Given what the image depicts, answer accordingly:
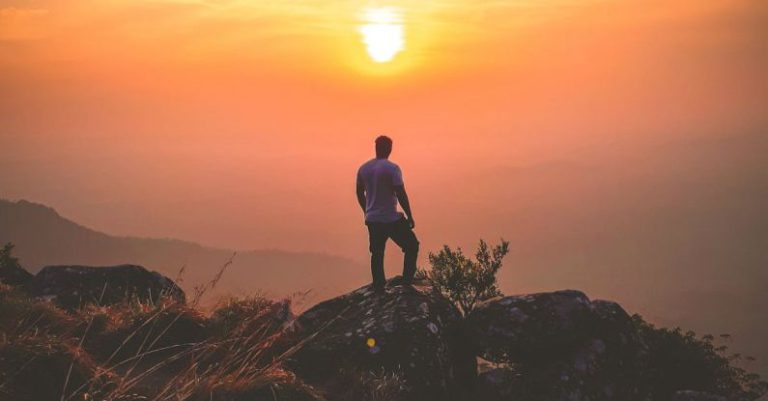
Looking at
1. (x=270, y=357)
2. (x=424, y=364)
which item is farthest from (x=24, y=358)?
(x=424, y=364)

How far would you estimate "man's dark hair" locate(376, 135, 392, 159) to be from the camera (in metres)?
13.9

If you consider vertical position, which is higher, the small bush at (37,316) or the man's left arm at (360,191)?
the man's left arm at (360,191)

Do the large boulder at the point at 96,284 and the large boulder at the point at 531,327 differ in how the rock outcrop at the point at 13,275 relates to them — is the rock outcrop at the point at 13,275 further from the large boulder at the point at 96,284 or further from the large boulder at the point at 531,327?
the large boulder at the point at 531,327

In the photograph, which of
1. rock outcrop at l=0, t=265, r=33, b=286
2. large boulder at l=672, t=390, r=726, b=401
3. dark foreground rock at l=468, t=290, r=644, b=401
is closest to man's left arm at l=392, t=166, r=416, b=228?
dark foreground rock at l=468, t=290, r=644, b=401

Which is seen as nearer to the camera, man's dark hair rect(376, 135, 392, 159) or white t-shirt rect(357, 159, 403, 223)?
white t-shirt rect(357, 159, 403, 223)

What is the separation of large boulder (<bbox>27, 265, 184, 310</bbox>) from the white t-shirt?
5170 millimetres

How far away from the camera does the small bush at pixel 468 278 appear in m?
18.2

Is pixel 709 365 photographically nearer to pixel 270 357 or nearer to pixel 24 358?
pixel 270 357

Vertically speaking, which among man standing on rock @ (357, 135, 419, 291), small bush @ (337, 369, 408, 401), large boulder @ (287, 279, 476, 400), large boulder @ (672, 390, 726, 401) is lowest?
large boulder @ (672, 390, 726, 401)

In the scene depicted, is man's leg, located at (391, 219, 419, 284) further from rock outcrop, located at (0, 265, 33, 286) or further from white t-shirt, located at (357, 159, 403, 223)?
rock outcrop, located at (0, 265, 33, 286)

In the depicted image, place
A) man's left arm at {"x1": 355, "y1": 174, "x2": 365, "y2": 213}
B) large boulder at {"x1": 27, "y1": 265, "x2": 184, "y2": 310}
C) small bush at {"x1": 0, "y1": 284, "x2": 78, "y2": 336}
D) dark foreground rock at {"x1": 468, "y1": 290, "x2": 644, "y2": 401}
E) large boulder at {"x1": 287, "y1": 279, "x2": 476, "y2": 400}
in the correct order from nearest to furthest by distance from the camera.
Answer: small bush at {"x1": 0, "y1": 284, "x2": 78, "y2": 336} < large boulder at {"x1": 287, "y1": 279, "x2": 476, "y2": 400} < dark foreground rock at {"x1": 468, "y1": 290, "x2": 644, "y2": 401} < man's left arm at {"x1": 355, "y1": 174, "x2": 365, "y2": 213} < large boulder at {"x1": 27, "y1": 265, "x2": 184, "y2": 310}

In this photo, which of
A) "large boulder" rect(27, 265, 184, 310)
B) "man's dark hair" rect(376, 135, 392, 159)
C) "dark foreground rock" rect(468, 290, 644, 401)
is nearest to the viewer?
"dark foreground rock" rect(468, 290, 644, 401)

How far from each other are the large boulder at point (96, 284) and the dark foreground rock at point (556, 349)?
283 inches

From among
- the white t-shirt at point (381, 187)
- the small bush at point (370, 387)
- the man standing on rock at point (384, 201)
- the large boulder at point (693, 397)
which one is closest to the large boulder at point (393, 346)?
the small bush at point (370, 387)
